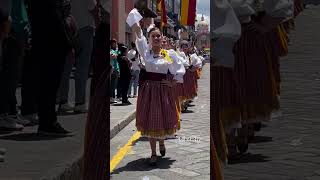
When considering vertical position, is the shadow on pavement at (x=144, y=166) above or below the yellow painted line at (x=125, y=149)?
below

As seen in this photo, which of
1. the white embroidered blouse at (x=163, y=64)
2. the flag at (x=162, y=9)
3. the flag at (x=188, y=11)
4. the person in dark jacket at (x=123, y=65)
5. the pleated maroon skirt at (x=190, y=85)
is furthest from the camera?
the pleated maroon skirt at (x=190, y=85)

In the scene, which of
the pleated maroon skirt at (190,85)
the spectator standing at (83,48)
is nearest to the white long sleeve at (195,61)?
the pleated maroon skirt at (190,85)

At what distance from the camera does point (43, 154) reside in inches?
50.1

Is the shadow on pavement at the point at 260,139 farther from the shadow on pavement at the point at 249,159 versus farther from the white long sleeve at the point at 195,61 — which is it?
the white long sleeve at the point at 195,61

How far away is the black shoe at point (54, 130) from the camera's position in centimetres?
130

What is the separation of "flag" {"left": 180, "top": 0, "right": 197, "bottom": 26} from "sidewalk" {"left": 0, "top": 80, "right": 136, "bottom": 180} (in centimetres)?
53

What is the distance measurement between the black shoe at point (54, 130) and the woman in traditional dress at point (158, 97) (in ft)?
12.6

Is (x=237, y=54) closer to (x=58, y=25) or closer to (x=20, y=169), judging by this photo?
(x=58, y=25)

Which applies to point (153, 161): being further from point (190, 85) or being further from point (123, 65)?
point (190, 85)

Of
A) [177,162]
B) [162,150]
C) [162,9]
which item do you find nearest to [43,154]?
[162,9]

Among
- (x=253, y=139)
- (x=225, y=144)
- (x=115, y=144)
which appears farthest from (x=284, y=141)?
(x=115, y=144)

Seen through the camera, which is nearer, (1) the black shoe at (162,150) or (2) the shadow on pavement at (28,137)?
(2) the shadow on pavement at (28,137)

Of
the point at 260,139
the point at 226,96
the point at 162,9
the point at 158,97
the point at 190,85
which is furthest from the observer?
the point at 190,85

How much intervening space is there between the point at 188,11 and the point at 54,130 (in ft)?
2.17
